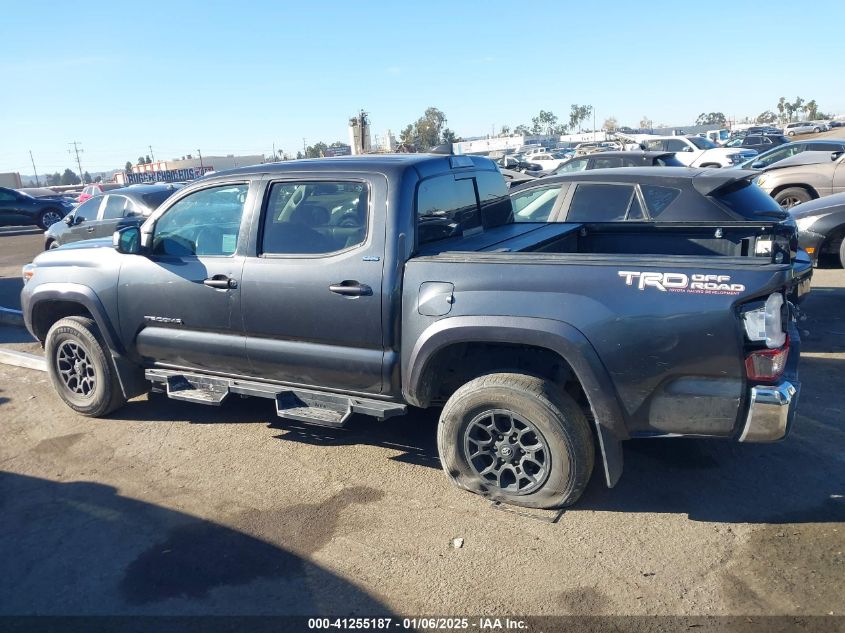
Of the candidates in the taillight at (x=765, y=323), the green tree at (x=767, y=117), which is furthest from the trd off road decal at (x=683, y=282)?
the green tree at (x=767, y=117)

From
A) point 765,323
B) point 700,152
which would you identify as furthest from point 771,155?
point 765,323

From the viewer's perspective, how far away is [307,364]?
4355 mm

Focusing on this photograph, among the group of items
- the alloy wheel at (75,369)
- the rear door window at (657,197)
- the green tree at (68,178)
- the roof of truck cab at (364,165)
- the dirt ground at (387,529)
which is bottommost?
the green tree at (68,178)

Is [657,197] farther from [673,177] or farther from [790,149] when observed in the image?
[790,149]

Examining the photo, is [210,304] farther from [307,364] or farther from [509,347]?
[509,347]

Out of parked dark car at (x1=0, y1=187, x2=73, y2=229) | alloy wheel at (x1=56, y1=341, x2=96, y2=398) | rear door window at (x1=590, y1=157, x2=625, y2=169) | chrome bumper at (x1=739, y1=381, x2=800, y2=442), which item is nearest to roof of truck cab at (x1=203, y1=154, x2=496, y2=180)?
alloy wheel at (x1=56, y1=341, x2=96, y2=398)

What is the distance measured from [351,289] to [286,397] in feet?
3.19

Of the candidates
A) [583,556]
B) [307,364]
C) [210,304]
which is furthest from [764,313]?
[210,304]

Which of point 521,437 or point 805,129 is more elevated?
point 521,437

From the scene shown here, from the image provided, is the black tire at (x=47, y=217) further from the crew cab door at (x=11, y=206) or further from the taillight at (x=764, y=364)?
the taillight at (x=764, y=364)

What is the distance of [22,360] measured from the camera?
7129mm

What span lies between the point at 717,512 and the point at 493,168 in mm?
2846

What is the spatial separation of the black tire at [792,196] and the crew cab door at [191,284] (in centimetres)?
1025

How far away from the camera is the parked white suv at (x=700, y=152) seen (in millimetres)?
23484
